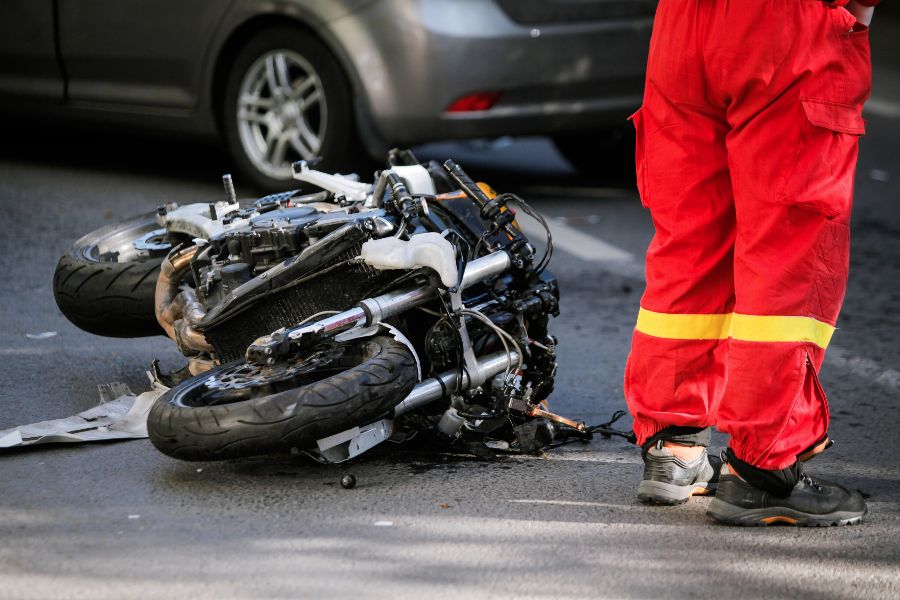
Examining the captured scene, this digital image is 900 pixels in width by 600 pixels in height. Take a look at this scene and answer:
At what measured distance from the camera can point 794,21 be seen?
131 inches

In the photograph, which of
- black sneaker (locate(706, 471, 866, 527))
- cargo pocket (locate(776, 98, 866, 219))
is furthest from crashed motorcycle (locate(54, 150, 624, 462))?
cargo pocket (locate(776, 98, 866, 219))

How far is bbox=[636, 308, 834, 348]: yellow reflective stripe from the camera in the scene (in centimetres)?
339

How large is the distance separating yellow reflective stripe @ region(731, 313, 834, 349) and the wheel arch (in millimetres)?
3904

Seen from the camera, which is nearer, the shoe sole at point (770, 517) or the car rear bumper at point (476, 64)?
the shoe sole at point (770, 517)

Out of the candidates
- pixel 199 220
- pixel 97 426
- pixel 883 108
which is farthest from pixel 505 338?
pixel 883 108

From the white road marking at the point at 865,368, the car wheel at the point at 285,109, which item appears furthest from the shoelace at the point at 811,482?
the car wheel at the point at 285,109

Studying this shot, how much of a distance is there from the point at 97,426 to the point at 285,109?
341 cm

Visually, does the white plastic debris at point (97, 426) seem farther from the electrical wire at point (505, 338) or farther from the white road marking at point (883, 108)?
the white road marking at point (883, 108)

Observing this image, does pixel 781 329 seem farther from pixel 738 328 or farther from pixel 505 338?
pixel 505 338

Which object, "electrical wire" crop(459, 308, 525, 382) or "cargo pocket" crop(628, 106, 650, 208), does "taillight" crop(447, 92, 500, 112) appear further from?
"cargo pocket" crop(628, 106, 650, 208)

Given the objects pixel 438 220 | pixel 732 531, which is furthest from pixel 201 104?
pixel 732 531

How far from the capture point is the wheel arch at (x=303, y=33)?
701 centimetres

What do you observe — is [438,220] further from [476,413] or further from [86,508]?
[86,508]

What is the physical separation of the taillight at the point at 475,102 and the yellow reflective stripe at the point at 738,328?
3.50m
